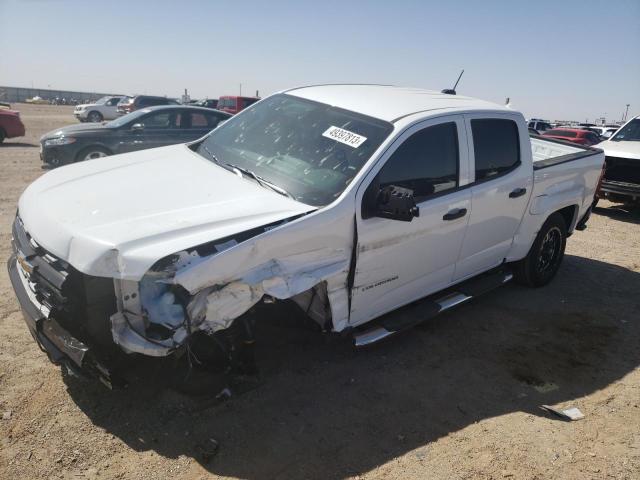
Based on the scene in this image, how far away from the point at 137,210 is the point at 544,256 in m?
4.43

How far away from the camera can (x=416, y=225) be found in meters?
3.45

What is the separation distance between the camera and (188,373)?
3.06m

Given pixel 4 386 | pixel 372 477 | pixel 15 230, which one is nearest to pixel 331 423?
pixel 372 477

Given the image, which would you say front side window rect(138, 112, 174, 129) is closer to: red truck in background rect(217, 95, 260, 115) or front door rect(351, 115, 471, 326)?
front door rect(351, 115, 471, 326)

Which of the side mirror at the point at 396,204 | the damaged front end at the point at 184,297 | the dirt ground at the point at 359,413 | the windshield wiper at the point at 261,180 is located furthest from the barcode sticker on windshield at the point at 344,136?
the dirt ground at the point at 359,413

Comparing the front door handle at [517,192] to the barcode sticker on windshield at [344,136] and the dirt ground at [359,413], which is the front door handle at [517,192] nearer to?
the dirt ground at [359,413]

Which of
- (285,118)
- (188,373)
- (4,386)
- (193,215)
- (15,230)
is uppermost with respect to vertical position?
(285,118)

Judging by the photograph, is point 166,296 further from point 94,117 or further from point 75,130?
point 94,117

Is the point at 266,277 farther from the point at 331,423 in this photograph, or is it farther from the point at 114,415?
the point at 114,415

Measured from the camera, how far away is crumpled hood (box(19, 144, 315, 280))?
92.6 inches

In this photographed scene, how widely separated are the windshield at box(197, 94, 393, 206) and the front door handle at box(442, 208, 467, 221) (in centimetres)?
81

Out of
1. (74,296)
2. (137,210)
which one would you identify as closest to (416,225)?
(137,210)

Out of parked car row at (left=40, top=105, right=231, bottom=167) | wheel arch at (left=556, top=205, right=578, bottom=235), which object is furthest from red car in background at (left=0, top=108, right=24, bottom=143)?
wheel arch at (left=556, top=205, right=578, bottom=235)

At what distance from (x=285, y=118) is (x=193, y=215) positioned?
1555 mm
